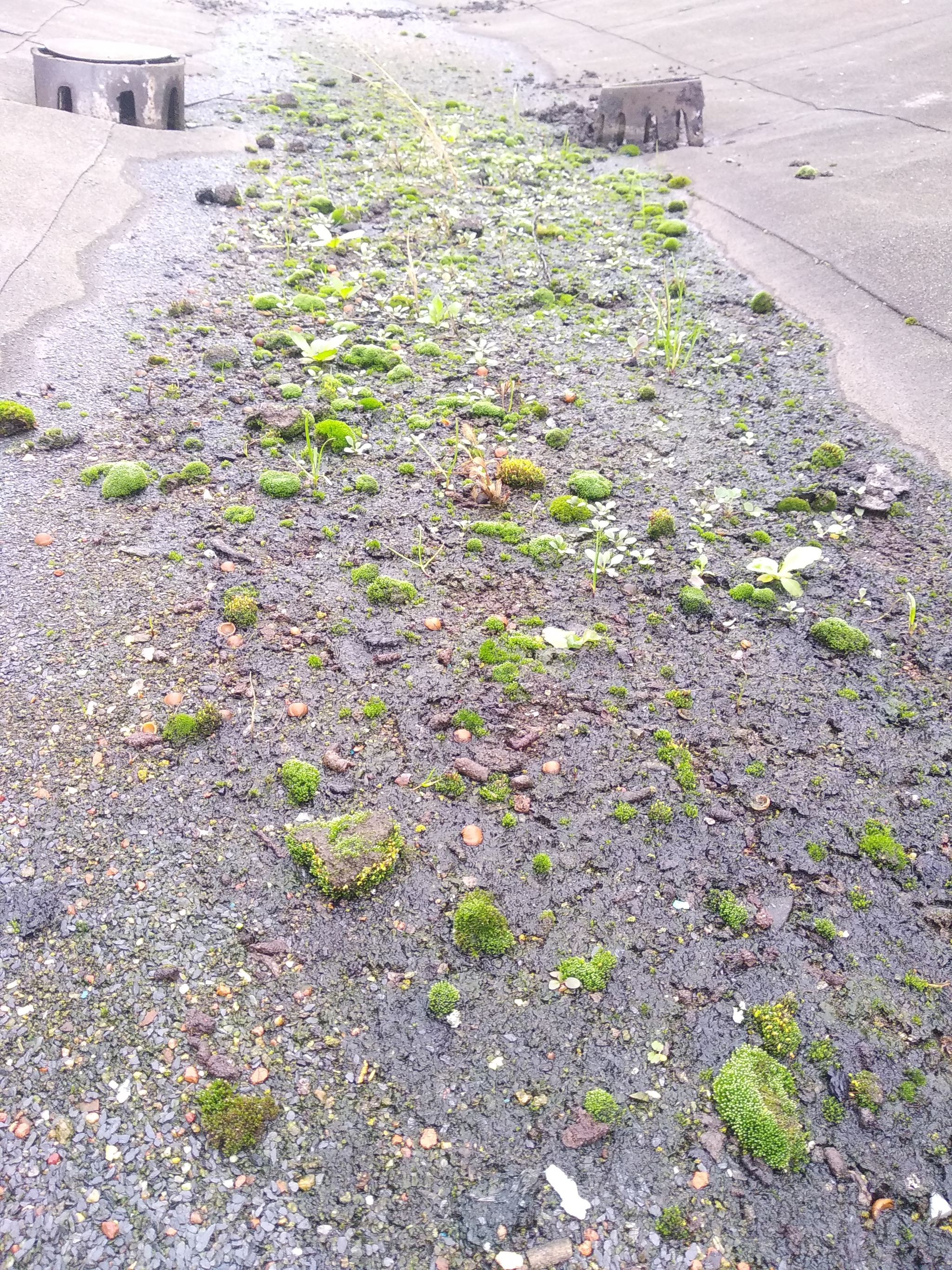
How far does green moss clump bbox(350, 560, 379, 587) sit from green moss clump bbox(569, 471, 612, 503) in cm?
119

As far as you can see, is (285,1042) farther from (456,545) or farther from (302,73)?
(302,73)

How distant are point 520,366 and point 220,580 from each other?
8.52 ft

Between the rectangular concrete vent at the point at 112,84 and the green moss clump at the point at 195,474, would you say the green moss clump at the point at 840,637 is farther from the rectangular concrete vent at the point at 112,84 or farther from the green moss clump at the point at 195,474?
the rectangular concrete vent at the point at 112,84

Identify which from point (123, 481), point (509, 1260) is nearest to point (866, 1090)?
point (509, 1260)

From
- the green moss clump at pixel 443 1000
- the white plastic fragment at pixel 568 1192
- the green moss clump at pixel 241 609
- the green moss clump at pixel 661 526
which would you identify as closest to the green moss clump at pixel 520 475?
the green moss clump at pixel 661 526

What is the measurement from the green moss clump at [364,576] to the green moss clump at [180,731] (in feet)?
3.26

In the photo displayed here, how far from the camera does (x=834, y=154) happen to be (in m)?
7.38

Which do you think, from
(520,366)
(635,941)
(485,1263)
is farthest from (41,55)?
(485,1263)

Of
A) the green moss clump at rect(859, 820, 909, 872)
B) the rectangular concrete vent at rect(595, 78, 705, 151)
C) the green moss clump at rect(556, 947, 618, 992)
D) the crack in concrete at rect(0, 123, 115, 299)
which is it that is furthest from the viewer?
the rectangular concrete vent at rect(595, 78, 705, 151)

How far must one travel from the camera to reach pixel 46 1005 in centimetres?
215

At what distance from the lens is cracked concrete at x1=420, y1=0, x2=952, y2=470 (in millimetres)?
4926

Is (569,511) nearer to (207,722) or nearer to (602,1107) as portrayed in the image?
(207,722)

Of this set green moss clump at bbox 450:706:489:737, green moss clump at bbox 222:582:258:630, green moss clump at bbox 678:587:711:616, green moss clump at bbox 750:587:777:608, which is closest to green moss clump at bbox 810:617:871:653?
green moss clump at bbox 750:587:777:608

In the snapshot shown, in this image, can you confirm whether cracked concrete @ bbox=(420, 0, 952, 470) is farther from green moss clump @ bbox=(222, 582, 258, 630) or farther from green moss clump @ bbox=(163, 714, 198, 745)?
green moss clump @ bbox=(163, 714, 198, 745)
